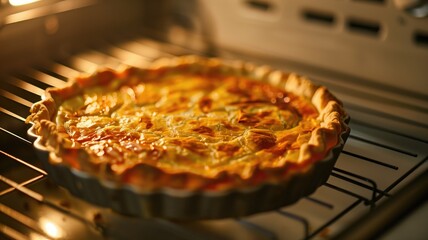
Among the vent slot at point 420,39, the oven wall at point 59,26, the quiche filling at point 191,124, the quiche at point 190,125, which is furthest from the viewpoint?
the oven wall at point 59,26

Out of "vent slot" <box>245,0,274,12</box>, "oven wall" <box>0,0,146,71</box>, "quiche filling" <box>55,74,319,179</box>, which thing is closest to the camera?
"quiche filling" <box>55,74,319,179</box>

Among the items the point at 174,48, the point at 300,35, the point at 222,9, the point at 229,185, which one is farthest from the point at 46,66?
the point at 229,185

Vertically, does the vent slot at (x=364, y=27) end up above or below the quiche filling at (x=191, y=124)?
above

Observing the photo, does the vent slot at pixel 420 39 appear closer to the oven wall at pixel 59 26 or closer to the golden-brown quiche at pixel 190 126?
the golden-brown quiche at pixel 190 126

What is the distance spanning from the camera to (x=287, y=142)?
1204 millimetres

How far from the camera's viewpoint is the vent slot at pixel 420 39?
4.83 ft

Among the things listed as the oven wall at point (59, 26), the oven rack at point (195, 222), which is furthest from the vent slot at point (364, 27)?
the oven wall at point (59, 26)

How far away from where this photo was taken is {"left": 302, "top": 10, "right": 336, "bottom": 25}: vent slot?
63.9 inches

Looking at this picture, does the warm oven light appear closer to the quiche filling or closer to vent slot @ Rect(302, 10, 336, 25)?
the quiche filling

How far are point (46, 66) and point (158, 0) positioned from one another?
469 mm

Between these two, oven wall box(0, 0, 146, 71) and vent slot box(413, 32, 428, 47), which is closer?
vent slot box(413, 32, 428, 47)

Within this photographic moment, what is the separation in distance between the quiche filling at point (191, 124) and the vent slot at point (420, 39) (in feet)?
1.02

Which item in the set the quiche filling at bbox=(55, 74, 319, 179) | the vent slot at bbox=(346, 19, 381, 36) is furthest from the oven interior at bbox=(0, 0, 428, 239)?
the quiche filling at bbox=(55, 74, 319, 179)

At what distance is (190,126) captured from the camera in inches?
50.1
